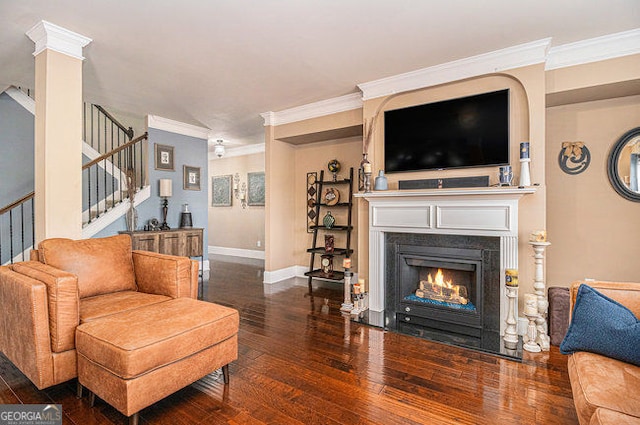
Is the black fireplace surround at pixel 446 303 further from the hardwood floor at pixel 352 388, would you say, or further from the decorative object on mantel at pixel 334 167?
the decorative object on mantel at pixel 334 167

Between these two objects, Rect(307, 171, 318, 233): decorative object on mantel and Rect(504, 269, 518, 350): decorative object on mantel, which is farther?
Rect(307, 171, 318, 233): decorative object on mantel

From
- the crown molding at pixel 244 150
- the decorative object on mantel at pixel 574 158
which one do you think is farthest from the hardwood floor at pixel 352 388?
the crown molding at pixel 244 150

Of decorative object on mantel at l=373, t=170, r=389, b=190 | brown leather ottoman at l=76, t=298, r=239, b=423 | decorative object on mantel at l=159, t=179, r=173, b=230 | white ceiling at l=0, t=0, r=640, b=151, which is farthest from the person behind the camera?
decorative object on mantel at l=159, t=179, r=173, b=230

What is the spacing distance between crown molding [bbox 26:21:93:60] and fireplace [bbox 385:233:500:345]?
3426 mm

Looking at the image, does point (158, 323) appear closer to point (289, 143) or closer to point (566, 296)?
point (566, 296)

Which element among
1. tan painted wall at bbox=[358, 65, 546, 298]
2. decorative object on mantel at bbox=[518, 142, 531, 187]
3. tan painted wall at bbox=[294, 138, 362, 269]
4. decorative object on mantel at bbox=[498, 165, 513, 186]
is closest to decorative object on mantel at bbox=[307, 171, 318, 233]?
tan painted wall at bbox=[294, 138, 362, 269]

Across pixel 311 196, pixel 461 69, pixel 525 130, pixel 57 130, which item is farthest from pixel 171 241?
pixel 525 130

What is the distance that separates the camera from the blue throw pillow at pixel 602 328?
144cm

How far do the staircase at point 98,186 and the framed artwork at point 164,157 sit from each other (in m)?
0.19

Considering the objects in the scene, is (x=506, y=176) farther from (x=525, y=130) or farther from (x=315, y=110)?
(x=315, y=110)

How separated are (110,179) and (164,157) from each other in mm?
947

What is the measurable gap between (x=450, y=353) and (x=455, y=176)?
1.68 m

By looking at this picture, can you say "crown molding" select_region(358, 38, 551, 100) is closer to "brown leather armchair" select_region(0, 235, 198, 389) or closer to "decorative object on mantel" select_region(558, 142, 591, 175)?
"decorative object on mantel" select_region(558, 142, 591, 175)

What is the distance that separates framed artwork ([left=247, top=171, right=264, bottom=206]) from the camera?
23.6 feet
